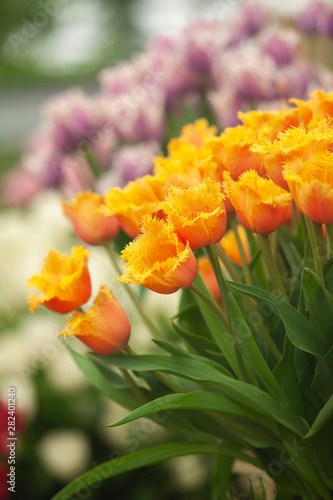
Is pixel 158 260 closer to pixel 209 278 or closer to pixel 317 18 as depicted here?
pixel 209 278

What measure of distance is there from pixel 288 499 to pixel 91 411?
0.52m

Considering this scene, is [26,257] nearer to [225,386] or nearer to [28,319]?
[28,319]

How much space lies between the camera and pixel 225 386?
32cm

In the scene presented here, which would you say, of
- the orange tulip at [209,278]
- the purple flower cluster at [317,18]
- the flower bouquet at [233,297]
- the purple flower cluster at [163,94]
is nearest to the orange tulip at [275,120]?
the flower bouquet at [233,297]

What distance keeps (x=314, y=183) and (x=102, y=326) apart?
150 mm

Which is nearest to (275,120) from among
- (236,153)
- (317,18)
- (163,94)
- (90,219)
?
(236,153)

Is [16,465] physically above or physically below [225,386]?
below

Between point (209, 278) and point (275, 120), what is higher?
point (275, 120)

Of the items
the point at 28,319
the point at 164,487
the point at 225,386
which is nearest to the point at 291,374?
the point at 225,386

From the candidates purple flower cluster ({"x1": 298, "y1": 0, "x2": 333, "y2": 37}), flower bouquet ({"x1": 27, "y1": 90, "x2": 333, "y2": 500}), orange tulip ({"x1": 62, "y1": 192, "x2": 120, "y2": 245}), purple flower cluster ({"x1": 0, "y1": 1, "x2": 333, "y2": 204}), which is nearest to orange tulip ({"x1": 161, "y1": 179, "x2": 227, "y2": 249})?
flower bouquet ({"x1": 27, "y1": 90, "x2": 333, "y2": 500})

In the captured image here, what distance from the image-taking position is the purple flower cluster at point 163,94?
681 millimetres

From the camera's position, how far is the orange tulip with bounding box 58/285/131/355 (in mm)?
330

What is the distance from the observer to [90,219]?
0.39 metres

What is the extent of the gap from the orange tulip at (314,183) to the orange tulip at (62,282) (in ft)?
0.45
